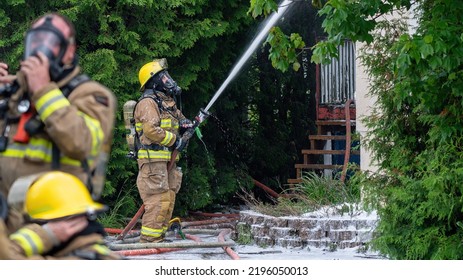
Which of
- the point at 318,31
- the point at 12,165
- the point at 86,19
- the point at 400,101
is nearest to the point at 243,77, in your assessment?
the point at 318,31

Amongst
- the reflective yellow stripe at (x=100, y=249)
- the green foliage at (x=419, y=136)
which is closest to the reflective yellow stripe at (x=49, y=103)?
the reflective yellow stripe at (x=100, y=249)

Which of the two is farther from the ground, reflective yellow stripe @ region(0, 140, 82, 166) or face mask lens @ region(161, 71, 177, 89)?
face mask lens @ region(161, 71, 177, 89)

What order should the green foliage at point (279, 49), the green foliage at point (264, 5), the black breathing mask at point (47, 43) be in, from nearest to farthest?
1. the black breathing mask at point (47, 43)
2. the green foliage at point (264, 5)
3. the green foliage at point (279, 49)

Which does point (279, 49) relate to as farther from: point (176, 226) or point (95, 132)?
point (95, 132)

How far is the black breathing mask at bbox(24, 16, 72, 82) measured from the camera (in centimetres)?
374

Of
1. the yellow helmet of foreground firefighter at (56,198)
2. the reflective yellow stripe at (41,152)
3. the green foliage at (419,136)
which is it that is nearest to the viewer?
the yellow helmet of foreground firefighter at (56,198)

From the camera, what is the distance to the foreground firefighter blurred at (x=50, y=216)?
352cm

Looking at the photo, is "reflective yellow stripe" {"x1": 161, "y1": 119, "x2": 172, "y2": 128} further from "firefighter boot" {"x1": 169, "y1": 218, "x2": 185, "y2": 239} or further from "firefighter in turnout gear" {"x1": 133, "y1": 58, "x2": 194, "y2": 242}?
"firefighter boot" {"x1": 169, "y1": 218, "x2": 185, "y2": 239}

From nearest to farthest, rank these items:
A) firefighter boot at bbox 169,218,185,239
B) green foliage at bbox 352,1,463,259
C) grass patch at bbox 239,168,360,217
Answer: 1. green foliage at bbox 352,1,463,259
2. grass patch at bbox 239,168,360,217
3. firefighter boot at bbox 169,218,185,239

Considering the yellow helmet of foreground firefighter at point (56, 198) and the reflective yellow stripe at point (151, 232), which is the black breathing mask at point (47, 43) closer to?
the yellow helmet of foreground firefighter at point (56, 198)

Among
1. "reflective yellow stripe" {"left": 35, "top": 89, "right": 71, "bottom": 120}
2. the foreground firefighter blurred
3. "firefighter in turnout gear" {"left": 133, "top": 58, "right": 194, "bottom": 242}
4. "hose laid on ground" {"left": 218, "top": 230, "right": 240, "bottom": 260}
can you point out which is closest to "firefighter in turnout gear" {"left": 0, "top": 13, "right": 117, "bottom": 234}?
"reflective yellow stripe" {"left": 35, "top": 89, "right": 71, "bottom": 120}

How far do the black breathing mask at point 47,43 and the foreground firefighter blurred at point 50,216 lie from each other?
44 centimetres

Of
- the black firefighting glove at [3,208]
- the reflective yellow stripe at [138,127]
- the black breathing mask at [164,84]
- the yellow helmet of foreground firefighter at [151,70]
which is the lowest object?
the black firefighting glove at [3,208]

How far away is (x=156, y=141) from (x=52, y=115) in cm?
673
